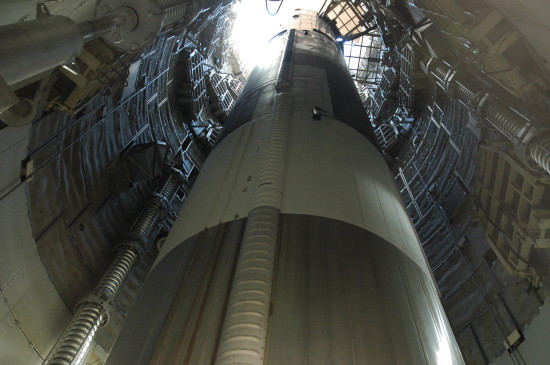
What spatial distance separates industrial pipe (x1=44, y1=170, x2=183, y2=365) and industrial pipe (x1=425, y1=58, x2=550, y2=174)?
7301mm

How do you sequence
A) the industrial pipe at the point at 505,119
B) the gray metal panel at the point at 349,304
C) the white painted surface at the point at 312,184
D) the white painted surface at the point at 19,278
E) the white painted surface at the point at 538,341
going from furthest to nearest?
the white painted surface at the point at 538,341 < the white painted surface at the point at 19,278 < the industrial pipe at the point at 505,119 < the white painted surface at the point at 312,184 < the gray metal panel at the point at 349,304

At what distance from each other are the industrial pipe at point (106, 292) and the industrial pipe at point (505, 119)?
7.30m

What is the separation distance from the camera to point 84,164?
27.7ft

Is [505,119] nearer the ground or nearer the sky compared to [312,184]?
nearer the ground

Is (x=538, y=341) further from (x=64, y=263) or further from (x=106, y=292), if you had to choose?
(x=64, y=263)

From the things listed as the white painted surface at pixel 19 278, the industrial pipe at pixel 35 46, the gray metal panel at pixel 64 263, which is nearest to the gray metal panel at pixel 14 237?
the white painted surface at pixel 19 278

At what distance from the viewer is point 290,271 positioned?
2.88 m

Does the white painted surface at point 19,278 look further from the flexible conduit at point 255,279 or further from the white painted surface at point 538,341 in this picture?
the white painted surface at point 538,341

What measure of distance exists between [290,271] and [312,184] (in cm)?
135

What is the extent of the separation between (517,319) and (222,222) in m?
6.14

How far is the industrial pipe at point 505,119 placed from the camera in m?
5.39

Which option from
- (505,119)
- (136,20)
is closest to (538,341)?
(505,119)

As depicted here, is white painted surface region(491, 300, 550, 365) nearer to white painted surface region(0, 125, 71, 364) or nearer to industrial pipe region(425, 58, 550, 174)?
industrial pipe region(425, 58, 550, 174)

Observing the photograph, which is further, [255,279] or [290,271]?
[290,271]
